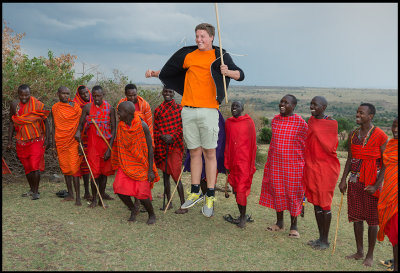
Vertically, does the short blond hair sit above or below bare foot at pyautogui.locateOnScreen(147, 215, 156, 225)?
above

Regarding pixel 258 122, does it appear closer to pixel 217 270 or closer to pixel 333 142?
pixel 333 142

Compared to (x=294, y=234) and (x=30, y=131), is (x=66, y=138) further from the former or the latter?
(x=294, y=234)

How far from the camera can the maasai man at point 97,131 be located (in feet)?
19.0

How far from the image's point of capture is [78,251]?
4.23 metres

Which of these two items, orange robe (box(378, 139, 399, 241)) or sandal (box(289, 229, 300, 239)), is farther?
sandal (box(289, 229, 300, 239))

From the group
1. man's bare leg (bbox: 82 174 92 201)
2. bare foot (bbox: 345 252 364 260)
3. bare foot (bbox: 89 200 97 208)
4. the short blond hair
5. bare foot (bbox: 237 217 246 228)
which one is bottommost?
bare foot (bbox: 345 252 364 260)

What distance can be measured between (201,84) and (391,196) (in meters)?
2.79

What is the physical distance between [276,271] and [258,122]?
1043cm

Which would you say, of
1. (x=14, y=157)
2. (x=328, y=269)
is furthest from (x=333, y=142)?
(x=14, y=157)

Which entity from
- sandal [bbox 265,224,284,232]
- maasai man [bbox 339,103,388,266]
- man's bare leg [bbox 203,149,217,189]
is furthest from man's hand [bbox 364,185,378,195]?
man's bare leg [bbox 203,149,217,189]

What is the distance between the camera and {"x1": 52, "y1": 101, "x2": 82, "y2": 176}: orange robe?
19.7 feet

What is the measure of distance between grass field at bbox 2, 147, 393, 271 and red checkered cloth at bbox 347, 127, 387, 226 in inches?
24.0

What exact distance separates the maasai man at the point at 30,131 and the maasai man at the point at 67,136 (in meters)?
0.32

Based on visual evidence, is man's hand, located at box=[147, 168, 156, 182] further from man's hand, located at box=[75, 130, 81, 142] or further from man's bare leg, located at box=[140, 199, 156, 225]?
man's hand, located at box=[75, 130, 81, 142]
